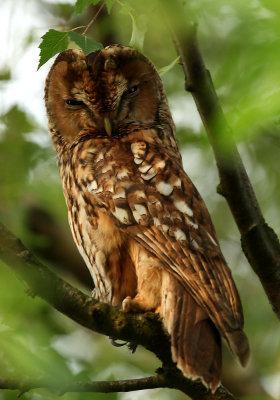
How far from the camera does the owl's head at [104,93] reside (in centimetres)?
348

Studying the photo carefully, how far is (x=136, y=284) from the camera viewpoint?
3152 millimetres

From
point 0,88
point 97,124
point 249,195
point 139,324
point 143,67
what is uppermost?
point 0,88

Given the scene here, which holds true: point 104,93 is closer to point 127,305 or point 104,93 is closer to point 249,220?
point 249,220

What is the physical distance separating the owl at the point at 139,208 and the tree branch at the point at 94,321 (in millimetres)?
121

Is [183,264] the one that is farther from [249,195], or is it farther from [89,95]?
[89,95]

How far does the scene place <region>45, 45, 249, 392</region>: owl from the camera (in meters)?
2.56

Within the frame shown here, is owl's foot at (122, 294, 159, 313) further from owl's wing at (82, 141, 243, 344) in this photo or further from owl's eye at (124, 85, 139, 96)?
owl's eye at (124, 85, 139, 96)

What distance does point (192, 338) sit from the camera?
250 cm

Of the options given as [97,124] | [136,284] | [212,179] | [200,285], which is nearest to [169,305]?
[200,285]

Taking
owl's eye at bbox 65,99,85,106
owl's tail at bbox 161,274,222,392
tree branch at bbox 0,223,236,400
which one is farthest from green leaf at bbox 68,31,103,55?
owl's eye at bbox 65,99,85,106

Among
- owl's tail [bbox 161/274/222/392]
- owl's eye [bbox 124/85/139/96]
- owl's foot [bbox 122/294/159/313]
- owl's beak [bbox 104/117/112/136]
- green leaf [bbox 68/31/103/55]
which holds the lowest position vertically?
owl's tail [bbox 161/274/222/392]

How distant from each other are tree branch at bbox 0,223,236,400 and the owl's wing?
281mm

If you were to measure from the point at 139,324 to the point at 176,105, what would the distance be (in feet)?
10.3

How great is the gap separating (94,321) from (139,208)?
0.83 metres
